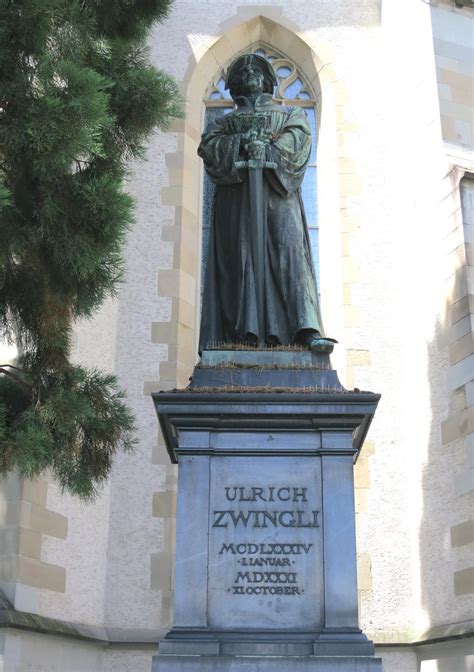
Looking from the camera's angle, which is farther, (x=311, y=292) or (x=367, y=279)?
(x=367, y=279)

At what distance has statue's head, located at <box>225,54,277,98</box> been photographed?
5.45 meters

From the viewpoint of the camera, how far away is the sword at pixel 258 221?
16.6 ft

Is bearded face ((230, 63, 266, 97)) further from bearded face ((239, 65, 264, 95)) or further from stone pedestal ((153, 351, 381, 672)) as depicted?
stone pedestal ((153, 351, 381, 672))

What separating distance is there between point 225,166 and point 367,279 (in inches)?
175

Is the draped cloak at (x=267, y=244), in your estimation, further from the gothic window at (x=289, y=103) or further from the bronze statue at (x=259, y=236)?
the gothic window at (x=289, y=103)

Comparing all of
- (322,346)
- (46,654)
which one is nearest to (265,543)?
(322,346)

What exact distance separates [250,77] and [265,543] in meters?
2.65

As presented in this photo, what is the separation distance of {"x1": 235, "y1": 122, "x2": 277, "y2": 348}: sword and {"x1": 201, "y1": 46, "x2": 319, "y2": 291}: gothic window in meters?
4.67

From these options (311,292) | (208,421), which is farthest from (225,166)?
(208,421)

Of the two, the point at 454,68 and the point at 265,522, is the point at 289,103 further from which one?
the point at 265,522

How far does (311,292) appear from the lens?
5105 mm

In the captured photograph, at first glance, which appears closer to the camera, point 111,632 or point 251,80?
point 251,80

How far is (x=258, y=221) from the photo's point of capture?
513 cm

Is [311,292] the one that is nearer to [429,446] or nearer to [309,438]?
[309,438]
